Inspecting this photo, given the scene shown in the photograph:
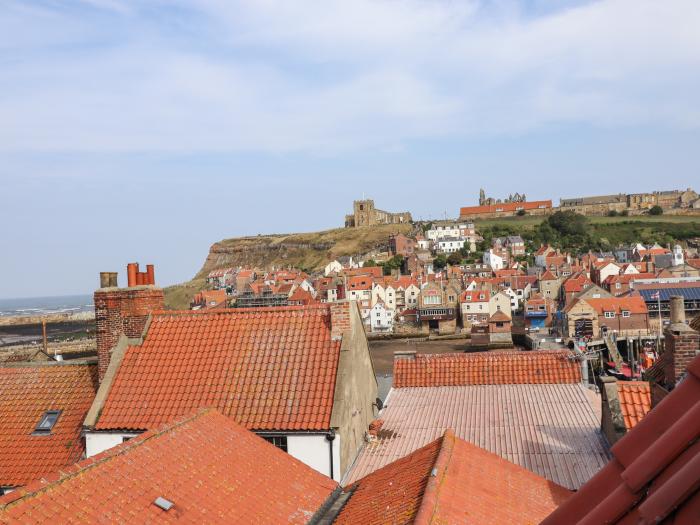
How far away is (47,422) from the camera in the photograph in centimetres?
1545

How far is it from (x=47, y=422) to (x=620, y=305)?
70996mm

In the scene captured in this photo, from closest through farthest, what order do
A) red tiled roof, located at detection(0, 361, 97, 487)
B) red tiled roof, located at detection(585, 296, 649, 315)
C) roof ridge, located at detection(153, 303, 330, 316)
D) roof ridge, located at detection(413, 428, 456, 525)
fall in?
1. roof ridge, located at detection(413, 428, 456, 525)
2. red tiled roof, located at detection(0, 361, 97, 487)
3. roof ridge, located at detection(153, 303, 330, 316)
4. red tiled roof, located at detection(585, 296, 649, 315)

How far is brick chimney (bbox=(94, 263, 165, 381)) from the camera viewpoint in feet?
54.3

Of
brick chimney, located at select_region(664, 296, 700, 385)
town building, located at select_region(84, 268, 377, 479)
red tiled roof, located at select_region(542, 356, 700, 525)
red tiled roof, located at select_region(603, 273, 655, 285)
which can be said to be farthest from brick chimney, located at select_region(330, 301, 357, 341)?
red tiled roof, located at select_region(603, 273, 655, 285)

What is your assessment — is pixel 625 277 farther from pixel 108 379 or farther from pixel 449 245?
pixel 108 379

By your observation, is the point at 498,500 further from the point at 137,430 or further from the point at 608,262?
the point at 608,262

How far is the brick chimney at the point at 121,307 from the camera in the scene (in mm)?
16547

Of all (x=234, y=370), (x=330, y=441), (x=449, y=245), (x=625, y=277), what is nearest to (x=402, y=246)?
(x=449, y=245)

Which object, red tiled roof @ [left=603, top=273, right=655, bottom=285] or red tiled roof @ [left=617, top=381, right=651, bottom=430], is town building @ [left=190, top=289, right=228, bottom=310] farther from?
red tiled roof @ [left=617, top=381, right=651, bottom=430]

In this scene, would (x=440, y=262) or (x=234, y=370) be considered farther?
(x=440, y=262)

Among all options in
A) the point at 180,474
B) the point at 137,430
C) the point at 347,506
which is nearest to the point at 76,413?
the point at 137,430

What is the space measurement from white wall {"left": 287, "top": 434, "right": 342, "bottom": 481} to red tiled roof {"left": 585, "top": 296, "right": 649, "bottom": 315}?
223ft

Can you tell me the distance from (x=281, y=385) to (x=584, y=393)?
934 centimetres

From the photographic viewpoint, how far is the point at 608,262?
355ft
